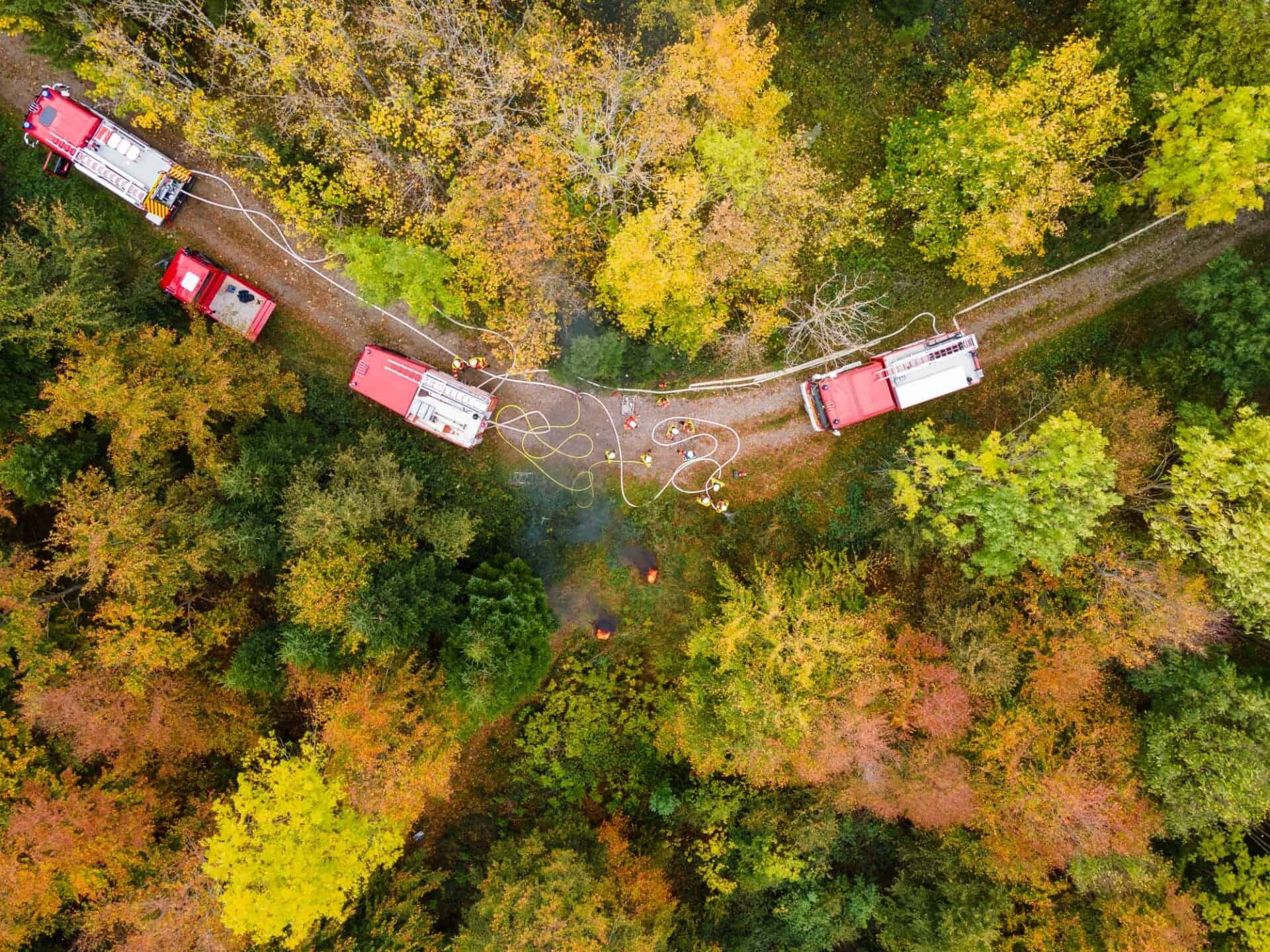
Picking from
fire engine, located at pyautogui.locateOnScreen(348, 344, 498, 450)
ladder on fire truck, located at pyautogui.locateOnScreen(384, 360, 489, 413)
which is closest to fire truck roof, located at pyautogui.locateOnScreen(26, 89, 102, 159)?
fire engine, located at pyautogui.locateOnScreen(348, 344, 498, 450)

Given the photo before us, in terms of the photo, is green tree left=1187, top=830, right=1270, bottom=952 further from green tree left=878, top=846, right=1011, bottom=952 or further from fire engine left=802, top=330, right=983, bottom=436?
fire engine left=802, top=330, right=983, bottom=436

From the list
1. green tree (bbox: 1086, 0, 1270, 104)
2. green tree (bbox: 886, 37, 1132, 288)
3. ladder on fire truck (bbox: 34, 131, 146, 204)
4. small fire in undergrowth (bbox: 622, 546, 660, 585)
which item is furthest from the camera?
small fire in undergrowth (bbox: 622, 546, 660, 585)

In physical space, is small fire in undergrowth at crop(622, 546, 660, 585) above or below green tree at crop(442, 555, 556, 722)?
above

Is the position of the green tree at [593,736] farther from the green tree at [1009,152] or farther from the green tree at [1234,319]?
the green tree at [1234,319]

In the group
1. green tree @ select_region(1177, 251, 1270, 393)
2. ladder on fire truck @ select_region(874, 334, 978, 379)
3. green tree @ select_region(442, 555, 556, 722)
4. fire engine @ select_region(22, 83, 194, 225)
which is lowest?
green tree @ select_region(442, 555, 556, 722)

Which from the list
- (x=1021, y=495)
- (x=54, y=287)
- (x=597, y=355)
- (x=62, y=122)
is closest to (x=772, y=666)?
(x=1021, y=495)

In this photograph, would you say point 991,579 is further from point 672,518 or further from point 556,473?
point 556,473
